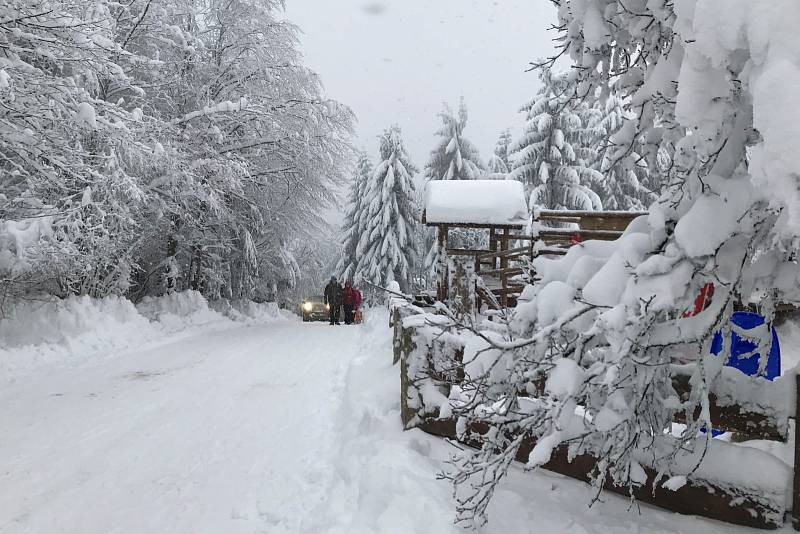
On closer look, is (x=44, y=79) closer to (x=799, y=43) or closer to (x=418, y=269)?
(x=799, y=43)

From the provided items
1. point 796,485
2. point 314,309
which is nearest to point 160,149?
point 796,485

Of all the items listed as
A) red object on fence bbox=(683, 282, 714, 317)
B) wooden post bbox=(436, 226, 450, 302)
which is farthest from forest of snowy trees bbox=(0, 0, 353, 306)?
red object on fence bbox=(683, 282, 714, 317)

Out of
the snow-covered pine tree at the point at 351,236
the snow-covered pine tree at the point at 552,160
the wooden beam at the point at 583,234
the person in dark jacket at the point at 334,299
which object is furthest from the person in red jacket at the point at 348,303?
the snow-covered pine tree at the point at 351,236

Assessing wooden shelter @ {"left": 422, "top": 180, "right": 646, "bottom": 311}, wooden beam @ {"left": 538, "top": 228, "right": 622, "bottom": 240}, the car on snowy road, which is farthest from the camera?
the car on snowy road

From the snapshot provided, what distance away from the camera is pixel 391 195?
30.1 meters

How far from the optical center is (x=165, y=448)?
4605 millimetres

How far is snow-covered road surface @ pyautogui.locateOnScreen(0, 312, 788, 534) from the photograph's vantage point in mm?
2941

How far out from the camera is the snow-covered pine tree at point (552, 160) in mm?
22625

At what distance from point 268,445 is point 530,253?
5.46 m

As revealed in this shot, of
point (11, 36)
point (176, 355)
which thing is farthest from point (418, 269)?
point (11, 36)

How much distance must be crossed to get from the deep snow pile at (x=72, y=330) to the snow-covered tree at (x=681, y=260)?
802cm

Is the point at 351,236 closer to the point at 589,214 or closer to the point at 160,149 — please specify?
the point at 160,149

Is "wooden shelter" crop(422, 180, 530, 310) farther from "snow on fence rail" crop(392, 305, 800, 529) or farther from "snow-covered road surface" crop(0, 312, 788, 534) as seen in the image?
"snow on fence rail" crop(392, 305, 800, 529)

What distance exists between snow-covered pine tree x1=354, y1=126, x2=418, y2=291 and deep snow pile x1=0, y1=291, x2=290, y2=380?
1653 cm
